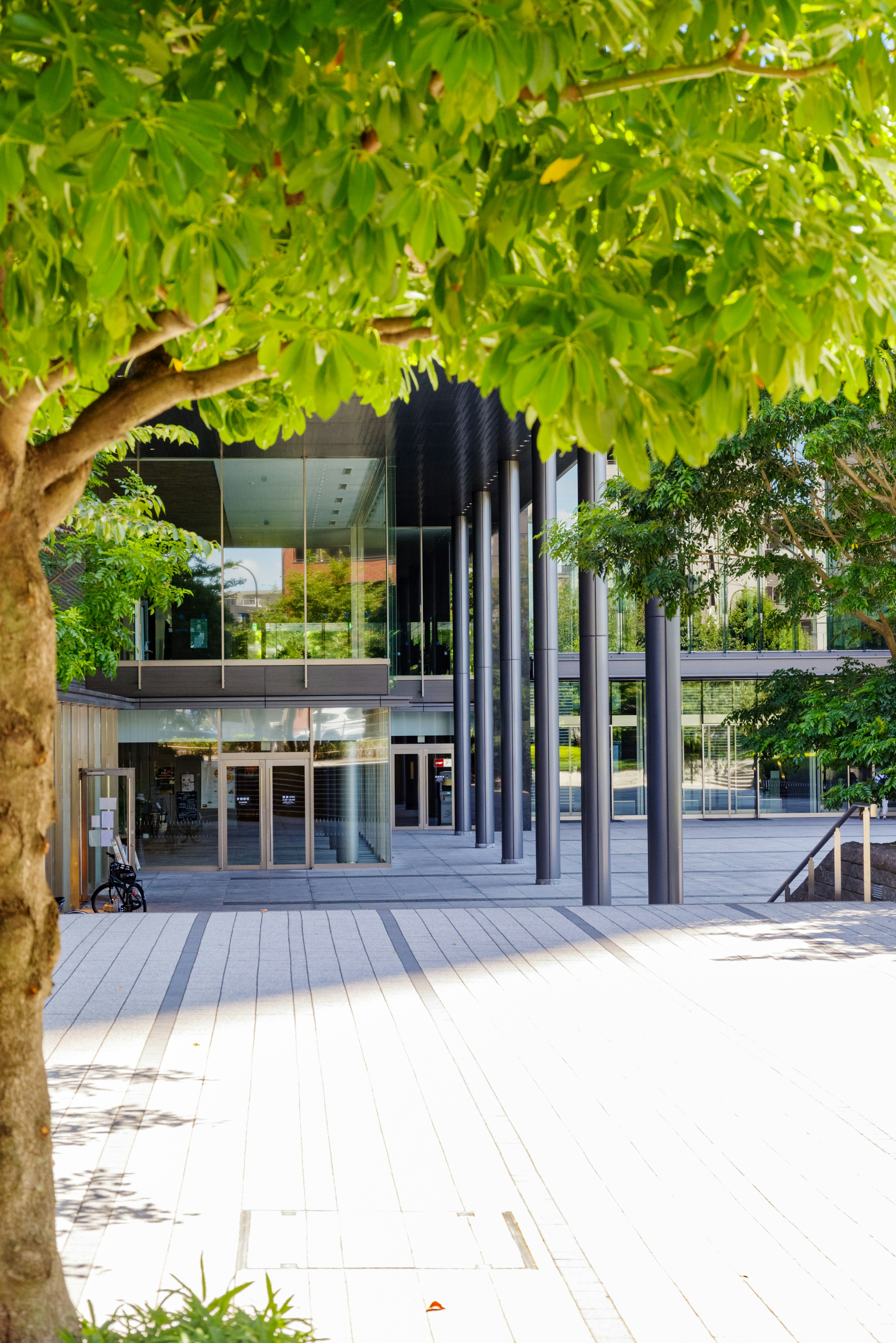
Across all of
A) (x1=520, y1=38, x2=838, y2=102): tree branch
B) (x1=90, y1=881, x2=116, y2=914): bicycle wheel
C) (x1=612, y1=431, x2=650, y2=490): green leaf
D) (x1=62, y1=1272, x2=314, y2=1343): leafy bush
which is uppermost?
(x1=520, y1=38, x2=838, y2=102): tree branch

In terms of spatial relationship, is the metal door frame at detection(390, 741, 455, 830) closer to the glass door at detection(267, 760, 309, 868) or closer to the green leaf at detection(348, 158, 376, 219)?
the glass door at detection(267, 760, 309, 868)

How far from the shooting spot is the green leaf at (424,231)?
8.21 ft

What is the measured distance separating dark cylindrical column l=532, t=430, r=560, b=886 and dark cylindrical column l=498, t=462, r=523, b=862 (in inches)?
93.1

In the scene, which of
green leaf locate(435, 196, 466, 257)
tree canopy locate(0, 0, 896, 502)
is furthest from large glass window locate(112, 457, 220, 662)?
green leaf locate(435, 196, 466, 257)

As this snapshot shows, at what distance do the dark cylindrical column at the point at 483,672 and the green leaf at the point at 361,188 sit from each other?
1027 inches

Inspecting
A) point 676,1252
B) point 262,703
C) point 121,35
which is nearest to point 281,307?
point 121,35

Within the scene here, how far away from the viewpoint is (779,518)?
13961 millimetres

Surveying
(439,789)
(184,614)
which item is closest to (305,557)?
(184,614)

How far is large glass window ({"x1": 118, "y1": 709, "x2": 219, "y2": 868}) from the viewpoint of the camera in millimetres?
23625

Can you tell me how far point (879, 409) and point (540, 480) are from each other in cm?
1088

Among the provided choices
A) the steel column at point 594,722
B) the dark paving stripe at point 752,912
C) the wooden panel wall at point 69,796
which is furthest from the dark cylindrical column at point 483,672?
the dark paving stripe at point 752,912

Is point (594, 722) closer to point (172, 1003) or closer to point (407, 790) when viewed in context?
point (172, 1003)

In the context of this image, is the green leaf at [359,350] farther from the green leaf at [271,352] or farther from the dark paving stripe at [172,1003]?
the dark paving stripe at [172,1003]

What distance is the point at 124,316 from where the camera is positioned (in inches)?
119
